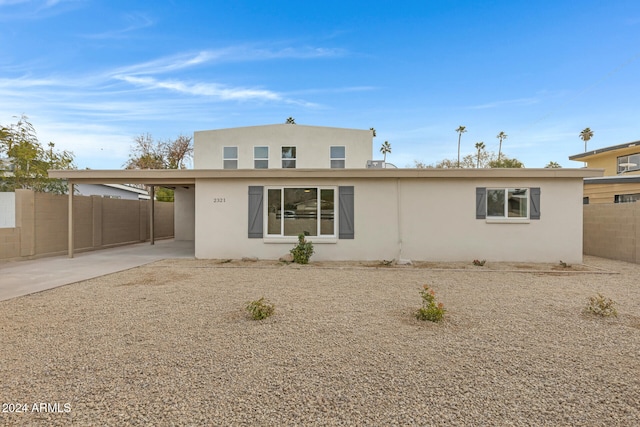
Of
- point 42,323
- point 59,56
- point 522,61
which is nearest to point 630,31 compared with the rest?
point 522,61

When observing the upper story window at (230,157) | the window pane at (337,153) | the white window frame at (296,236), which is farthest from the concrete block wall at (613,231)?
the upper story window at (230,157)

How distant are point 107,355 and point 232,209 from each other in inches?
258

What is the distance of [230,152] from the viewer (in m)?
15.9

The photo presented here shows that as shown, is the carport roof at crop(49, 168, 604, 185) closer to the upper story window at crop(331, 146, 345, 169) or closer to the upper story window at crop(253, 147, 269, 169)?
the upper story window at crop(253, 147, 269, 169)

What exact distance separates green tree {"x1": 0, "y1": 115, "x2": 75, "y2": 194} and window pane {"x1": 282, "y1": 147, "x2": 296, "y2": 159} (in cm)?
890

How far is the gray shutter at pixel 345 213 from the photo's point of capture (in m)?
A: 9.36

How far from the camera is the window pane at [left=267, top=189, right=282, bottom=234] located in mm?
9617

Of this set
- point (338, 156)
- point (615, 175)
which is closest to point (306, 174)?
point (338, 156)

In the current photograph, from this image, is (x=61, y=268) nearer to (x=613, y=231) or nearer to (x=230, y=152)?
(x=230, y=152)

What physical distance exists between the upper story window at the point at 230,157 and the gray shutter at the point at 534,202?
40.0 feet

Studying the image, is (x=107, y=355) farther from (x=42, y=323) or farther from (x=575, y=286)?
(x=575, y=286)

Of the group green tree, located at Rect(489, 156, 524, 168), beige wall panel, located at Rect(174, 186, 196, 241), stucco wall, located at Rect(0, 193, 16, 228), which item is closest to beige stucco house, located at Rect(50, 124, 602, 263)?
stucco wall, located at Rect(0, 193, 16, 228)

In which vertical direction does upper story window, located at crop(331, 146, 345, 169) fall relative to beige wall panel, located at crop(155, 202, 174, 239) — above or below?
above

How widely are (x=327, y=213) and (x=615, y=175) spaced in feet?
69.4
